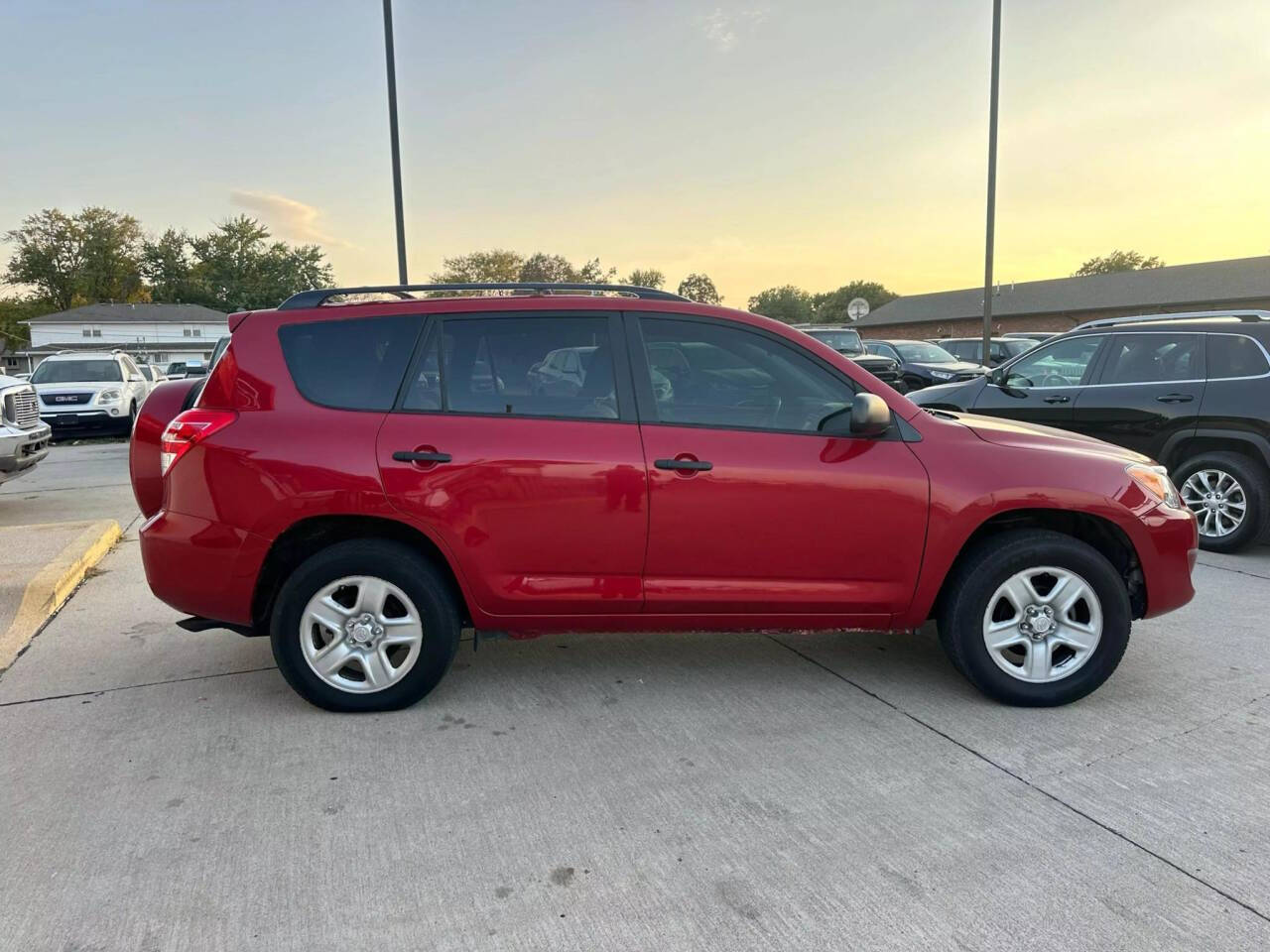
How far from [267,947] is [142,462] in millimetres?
2730

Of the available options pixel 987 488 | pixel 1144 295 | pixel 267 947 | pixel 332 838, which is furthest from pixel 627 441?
pixel 1144 295

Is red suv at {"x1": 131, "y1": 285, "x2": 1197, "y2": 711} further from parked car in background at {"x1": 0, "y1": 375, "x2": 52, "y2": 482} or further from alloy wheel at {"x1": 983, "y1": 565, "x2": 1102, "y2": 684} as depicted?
parked car in background at {"x1": 0, "y1": 375, "x2": 52, "y2": 482}

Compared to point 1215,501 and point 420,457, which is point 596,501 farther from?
point 1215,501

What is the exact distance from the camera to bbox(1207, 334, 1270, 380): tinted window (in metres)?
6.30

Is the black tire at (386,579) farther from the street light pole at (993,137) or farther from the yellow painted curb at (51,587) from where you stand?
the street light pole at (993,137)

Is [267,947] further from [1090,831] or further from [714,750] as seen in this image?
[1090,831]

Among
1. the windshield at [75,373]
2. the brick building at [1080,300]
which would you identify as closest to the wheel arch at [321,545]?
the windshield at [75,373]

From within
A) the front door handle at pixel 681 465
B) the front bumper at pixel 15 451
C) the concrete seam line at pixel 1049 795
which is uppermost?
the front door handle at pixel 681 465

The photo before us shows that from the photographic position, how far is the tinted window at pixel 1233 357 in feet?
20.7

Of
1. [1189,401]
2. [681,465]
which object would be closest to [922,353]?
[1189,401]

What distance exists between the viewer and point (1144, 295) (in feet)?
158

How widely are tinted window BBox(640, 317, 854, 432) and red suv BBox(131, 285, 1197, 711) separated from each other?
1 centimetres

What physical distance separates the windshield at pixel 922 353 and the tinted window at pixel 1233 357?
12.1 metres

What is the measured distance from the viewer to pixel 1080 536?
12.4ft
